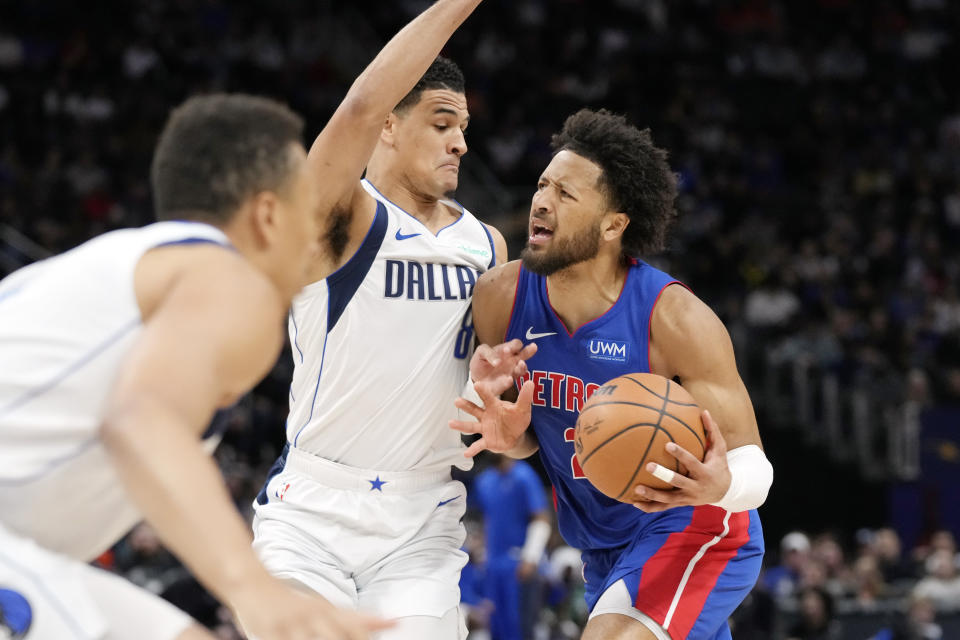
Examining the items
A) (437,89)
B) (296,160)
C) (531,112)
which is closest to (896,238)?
(531,112)

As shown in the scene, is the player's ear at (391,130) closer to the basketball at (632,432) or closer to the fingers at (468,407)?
the fingers at (468,407)

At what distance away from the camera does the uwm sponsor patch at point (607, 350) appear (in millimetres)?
4584

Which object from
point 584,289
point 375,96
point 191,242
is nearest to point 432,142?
point 375,96

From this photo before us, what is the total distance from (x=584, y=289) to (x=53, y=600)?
9.27 ft

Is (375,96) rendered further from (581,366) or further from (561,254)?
(581,366)

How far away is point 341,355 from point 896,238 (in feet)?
50.7

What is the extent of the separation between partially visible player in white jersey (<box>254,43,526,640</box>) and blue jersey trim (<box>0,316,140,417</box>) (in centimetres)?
208

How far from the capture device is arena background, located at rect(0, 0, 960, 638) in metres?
13.4

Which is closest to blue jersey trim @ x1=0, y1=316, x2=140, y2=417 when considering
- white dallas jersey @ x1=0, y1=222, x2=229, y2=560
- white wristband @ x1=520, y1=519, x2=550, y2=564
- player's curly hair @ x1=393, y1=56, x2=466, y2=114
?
white dallas jersey @ x1=0, y1=222, x2=229, y2=560

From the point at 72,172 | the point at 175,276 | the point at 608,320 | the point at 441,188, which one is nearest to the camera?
the point at 175,276

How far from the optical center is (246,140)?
2572 mm

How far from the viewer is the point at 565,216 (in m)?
4.76

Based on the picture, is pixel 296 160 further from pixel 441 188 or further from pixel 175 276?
pixel 441 188

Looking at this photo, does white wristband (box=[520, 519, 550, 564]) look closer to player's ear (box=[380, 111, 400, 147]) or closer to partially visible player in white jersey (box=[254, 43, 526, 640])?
partially visible player in white jersey (box=[254, 43, 526, 640])
